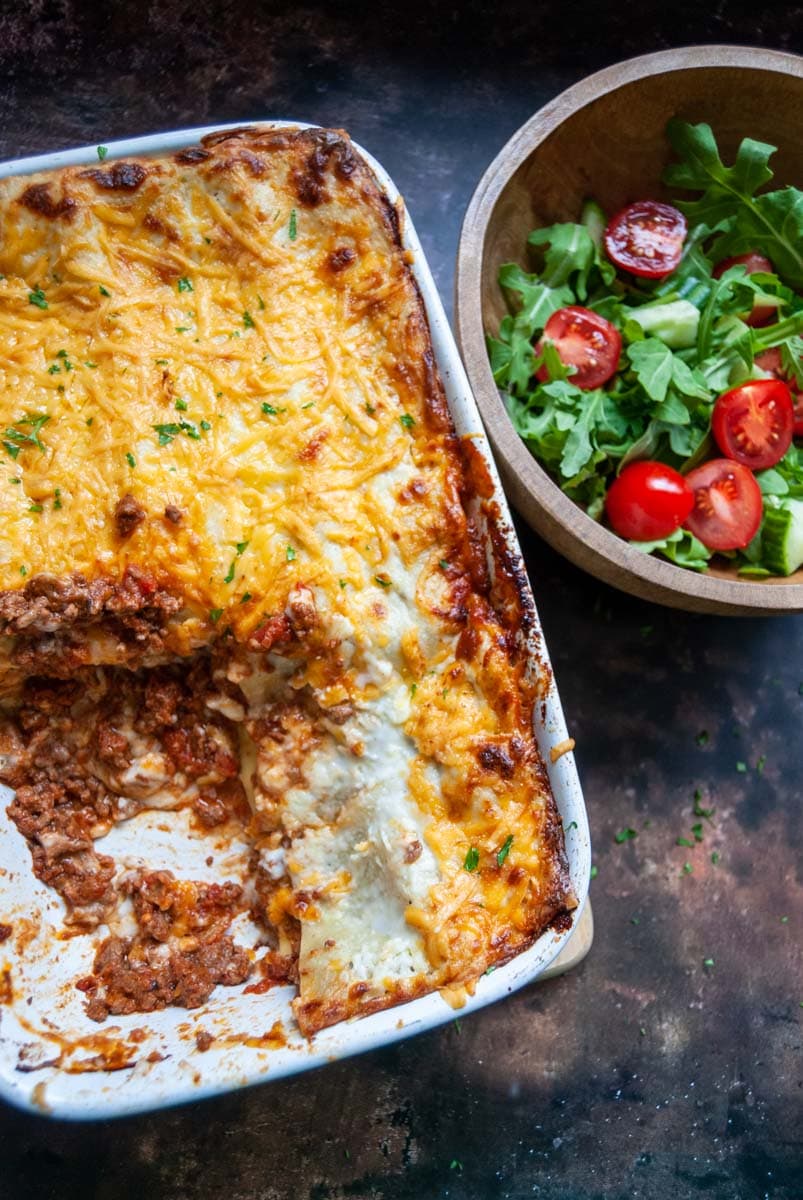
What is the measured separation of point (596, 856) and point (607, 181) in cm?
186

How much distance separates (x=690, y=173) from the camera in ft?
9.03

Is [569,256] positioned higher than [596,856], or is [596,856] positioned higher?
[569,256]

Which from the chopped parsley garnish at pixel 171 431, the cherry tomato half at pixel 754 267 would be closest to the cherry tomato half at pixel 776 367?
the cherry tomato half at pixel 754 267

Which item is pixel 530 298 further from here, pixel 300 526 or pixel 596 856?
pixel 596 856

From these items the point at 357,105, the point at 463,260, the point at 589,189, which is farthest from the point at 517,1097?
the point at 357,105

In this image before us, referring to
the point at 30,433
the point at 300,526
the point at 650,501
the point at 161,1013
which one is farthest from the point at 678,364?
the point at 161,1013

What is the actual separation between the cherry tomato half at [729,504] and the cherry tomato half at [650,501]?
0.05 meters

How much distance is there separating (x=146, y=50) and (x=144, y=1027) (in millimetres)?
2598

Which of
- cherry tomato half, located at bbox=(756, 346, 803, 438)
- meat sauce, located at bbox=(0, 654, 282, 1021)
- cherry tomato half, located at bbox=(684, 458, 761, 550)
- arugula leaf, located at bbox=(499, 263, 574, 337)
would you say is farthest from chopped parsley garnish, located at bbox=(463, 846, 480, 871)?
cherry tomato half, located at bbox=(756, 346, 803, 438)

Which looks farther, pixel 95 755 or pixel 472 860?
pixel 95 755

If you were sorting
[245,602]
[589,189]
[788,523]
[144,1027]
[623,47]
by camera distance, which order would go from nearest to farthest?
[245,602], [144,1027], [788,523], [589,189], [623,47]

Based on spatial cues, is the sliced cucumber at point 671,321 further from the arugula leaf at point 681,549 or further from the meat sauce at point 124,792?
the meat sauce at point 124,792

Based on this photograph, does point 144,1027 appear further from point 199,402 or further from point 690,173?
point 690,173

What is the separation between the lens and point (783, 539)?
2.62 metres
